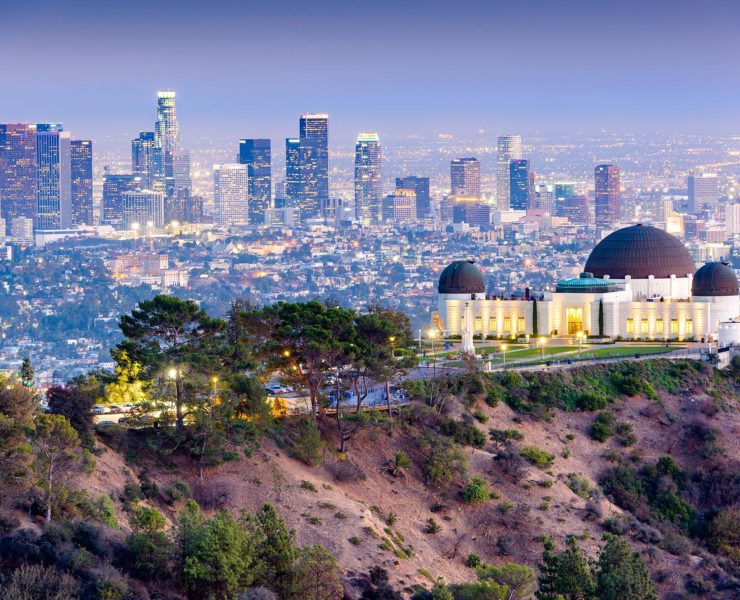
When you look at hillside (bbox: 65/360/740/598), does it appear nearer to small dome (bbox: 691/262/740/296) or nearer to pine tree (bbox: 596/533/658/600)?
pine tree (bbox: 596/533/658/600)

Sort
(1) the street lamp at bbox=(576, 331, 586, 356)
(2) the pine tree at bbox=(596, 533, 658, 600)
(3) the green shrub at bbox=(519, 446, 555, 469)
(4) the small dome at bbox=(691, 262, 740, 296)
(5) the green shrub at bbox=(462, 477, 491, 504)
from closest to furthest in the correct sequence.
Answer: (2) the pine tree at bbox=(596, 533, 658, 600) < (5) the green shrub at bbox=(462, 477, 491, 504) < (3) the green shrub at bbox=(519, 446, 555, 469) < (1) the street lamp at bbox=(576, 331, 586, 356) < (4) the small dome at bbox=(691, 262, 740, 296)

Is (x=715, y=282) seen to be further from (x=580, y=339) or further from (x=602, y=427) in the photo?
(x=602, y=427)

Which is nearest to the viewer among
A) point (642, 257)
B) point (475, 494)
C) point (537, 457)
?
point (475, 494)

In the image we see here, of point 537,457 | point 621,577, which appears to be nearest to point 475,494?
point 537,457

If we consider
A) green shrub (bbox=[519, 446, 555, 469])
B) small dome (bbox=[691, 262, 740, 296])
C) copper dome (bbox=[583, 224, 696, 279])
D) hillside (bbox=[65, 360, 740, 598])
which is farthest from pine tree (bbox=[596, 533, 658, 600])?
copper dome (bbox=[583, 224, 696, 279])

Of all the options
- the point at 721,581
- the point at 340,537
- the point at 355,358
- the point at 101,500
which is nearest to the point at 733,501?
the point at 721,581

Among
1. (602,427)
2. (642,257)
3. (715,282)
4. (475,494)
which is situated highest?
(642,257)
